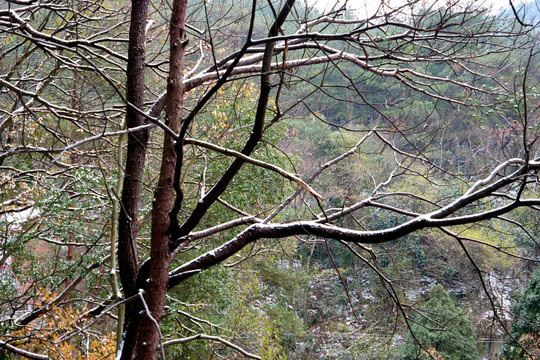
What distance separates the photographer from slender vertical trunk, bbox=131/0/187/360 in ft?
7.45

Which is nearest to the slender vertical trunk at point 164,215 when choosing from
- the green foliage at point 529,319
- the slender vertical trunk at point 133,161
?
the slender vertical trunk at point 133,161

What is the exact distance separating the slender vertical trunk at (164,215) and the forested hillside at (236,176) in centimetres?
1

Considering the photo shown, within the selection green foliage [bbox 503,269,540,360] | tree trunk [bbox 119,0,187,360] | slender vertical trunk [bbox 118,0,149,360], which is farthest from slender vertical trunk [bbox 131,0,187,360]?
green foliage [bbox 503,269,540,360]

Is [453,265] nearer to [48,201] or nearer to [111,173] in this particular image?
[111,173]

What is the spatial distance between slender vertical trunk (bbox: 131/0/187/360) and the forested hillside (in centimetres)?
1

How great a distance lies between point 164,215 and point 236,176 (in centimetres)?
372

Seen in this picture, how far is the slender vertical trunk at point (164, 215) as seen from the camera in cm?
227

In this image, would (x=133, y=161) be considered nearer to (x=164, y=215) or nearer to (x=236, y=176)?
(x=164, y=215)

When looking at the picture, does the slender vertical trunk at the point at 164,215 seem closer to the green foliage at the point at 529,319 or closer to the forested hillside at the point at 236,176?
the forested hillside at the point at 236,176

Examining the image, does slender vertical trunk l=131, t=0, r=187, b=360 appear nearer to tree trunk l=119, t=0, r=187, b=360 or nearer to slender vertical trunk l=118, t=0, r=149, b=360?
tree trunk l=119, t=0, r=187, b=360

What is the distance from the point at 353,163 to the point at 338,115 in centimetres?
636

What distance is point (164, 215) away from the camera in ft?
7.92

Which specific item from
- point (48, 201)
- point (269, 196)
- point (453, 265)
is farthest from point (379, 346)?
point (48, 201)

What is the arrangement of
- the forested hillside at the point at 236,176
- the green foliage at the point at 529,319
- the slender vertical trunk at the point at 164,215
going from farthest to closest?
the green foliage at the point at 529,319 < the slender vertical trunk at the point at 164,215 < the forested hillside at the point at 236,176
